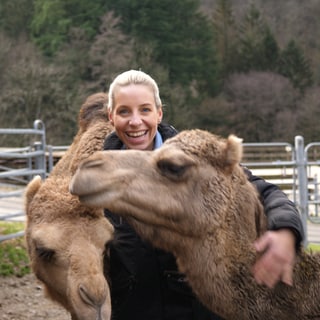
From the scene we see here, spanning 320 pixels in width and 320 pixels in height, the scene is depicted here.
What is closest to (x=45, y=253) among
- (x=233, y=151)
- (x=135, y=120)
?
(x=135, y=120)

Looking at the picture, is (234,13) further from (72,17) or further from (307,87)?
(72,17)

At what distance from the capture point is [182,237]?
3.54 meters

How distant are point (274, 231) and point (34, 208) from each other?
1.40 m

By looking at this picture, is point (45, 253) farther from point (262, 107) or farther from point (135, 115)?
point (262, 107)

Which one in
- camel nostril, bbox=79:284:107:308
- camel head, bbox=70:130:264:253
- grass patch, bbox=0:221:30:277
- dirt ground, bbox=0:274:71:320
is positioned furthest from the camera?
grass patch, bbox=0:221:30:277

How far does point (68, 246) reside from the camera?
396cm

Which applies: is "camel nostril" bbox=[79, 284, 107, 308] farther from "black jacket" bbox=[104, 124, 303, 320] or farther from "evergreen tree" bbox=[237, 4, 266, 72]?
"evergreen tree" bbox=[237, 4, 266, 72]

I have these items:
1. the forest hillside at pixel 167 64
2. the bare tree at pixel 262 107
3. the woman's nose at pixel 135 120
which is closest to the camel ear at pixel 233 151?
the woman's nose at pixel 135 120

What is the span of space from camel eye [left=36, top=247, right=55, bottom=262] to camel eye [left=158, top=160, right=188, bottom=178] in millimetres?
917

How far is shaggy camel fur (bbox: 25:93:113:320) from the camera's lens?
3.77 m

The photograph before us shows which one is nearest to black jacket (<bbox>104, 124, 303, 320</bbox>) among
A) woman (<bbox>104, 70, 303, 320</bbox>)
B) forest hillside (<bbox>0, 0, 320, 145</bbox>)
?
woman (<bbox>104, 70, 303, 320</bbox>)

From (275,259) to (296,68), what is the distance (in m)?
43.1

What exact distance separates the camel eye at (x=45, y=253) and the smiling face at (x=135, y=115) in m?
0.70

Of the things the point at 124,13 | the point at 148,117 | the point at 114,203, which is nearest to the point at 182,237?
the point at 114,203
